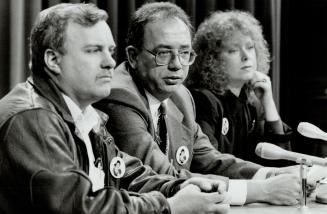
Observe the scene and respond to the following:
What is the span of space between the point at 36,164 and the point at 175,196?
41 centimetres

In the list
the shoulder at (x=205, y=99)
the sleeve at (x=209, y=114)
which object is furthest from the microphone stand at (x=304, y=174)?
the shoulder at (x=205, y=99)

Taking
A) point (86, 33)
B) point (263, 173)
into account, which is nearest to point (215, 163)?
point (263, 173)

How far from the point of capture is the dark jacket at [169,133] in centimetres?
191

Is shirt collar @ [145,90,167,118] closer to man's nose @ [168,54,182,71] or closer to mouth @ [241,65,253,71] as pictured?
man's nose @ [168,54,182,71]

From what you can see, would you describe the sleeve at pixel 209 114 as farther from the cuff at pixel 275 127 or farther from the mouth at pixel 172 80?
the mouth at pixel 172 80

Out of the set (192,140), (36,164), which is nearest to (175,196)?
(36,164)

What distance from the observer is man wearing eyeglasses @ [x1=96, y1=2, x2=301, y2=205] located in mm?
1888

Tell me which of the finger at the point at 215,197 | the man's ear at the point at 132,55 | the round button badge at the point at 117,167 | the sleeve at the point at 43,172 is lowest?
the finger at the point at 215,197

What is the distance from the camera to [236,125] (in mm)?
2822

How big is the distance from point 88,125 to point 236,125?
1.32m

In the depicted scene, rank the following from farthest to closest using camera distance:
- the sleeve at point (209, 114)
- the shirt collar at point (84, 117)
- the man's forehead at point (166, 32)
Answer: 1. the sleeve at point (209, 114)
2. the man's forehead at point (166, 32)
3. the shirt collar at point (84, 117)

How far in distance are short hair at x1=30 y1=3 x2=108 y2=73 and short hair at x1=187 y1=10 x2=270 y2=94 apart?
1317 millimetres

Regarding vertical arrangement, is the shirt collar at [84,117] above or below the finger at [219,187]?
above

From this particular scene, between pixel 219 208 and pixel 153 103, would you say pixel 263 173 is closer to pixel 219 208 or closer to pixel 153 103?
pixel 153 103
